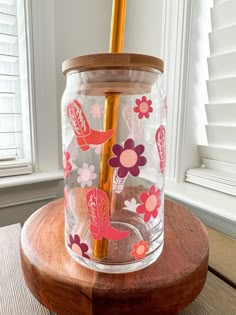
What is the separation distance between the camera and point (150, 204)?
315 mm

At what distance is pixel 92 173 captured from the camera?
0.33m

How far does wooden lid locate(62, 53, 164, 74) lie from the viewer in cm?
26

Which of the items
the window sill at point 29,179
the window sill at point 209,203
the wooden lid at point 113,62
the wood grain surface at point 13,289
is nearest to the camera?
the wooden lid at point 113,62

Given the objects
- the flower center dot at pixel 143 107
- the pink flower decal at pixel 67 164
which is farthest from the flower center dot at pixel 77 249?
the flower center dot at pixel 143 107

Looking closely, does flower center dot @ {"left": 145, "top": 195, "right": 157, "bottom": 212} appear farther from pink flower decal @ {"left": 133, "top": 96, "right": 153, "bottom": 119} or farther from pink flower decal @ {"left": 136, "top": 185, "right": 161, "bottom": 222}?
pink flower decal @ {"left": 133, "top": 96, "right": 153, "bottom": 119}

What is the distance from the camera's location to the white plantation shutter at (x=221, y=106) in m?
0.64

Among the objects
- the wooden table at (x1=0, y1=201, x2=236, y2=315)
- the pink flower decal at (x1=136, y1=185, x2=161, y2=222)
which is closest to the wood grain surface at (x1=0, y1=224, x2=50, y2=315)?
the wooden table at (x1=0, y1=201, x2=236, y2=315)

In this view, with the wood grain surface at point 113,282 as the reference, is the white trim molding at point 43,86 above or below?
above

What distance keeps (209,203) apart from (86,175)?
1.30ft

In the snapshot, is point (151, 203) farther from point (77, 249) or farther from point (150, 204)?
point (77, 249)

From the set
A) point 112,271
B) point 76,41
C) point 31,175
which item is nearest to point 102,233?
point 112,271

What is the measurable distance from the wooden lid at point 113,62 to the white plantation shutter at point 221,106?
469 mm

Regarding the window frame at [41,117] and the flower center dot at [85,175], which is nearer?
the flower center dot at [85,175]

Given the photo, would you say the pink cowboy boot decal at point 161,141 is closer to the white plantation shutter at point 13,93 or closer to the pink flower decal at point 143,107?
the pink flower decal at point 143,107
